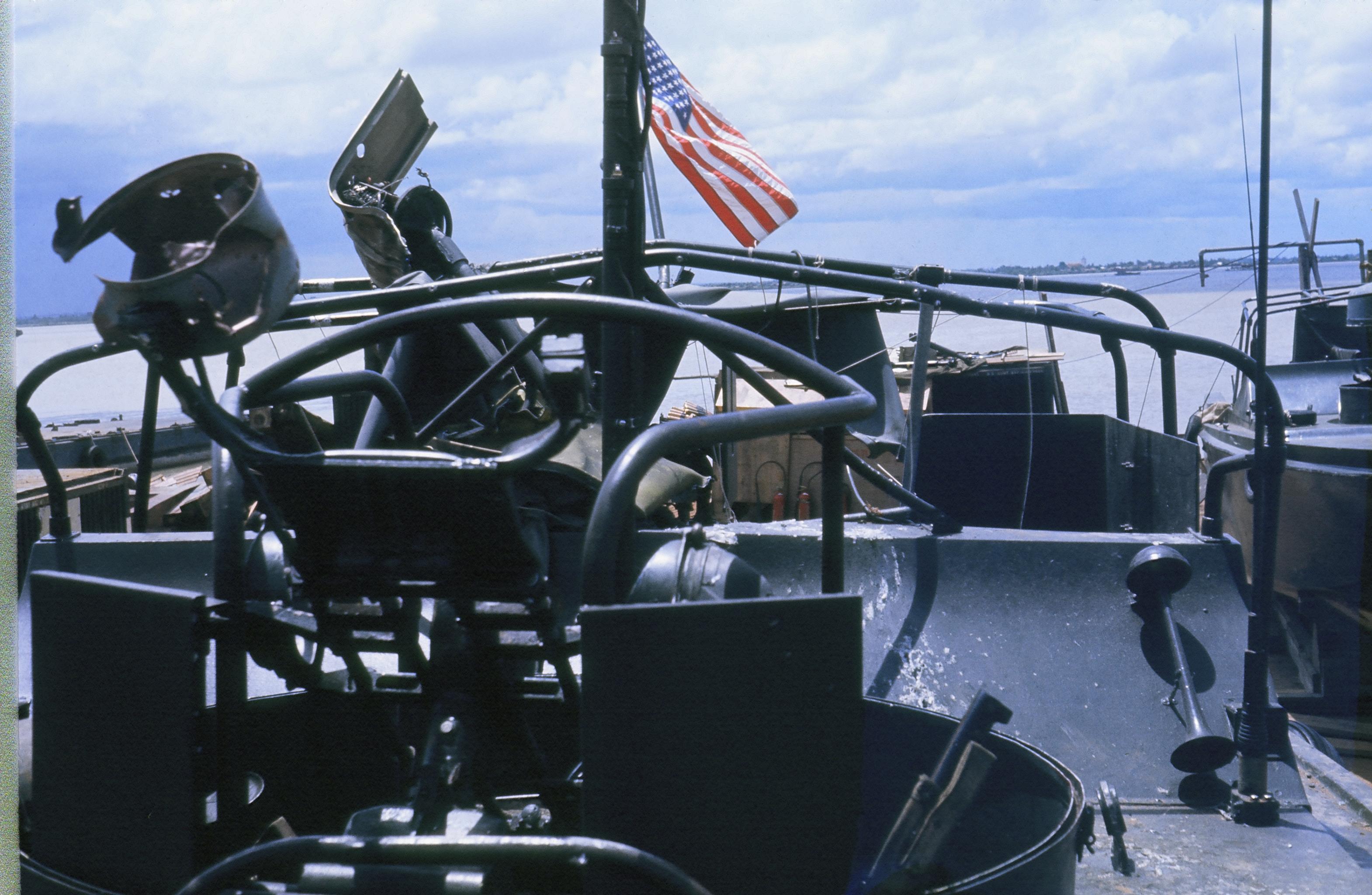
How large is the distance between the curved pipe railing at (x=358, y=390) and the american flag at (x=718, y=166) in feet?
19.7

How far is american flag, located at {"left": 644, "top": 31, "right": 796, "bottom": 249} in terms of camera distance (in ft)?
27.8

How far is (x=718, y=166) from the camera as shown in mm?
8570

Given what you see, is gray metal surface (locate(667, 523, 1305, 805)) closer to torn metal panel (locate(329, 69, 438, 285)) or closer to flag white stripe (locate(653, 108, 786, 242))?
torn metal panel (locate(329, 69, 438, 285))

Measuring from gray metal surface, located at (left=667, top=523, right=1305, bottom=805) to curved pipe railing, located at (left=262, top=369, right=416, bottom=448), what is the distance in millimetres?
1601

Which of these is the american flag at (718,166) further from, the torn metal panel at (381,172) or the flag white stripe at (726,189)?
the torn metal panel at (381,172)

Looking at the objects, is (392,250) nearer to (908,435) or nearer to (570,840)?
(908,435)

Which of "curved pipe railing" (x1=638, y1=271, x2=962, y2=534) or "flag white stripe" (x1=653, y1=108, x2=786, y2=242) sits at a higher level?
"flag white stripe" (x1=653, y1=108, x2=786, y2=242)

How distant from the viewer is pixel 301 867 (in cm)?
196

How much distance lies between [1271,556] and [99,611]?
306cm

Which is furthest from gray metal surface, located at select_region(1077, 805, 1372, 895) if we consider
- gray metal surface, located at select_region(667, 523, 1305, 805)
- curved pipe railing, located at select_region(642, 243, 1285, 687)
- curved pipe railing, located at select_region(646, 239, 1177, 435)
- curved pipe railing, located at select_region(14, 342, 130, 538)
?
curved pipe railing, located at select_region(14, 342, 130, 538)

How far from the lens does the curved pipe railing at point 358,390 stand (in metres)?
2.50

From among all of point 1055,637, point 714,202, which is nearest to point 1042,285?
point 1055,637

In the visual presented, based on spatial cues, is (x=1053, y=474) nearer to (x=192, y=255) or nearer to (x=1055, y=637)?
(x=1055, y=637)

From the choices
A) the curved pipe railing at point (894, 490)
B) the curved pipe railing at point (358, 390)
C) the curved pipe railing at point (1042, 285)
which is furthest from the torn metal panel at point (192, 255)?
the curved pipe railing at point (1042, 285)
